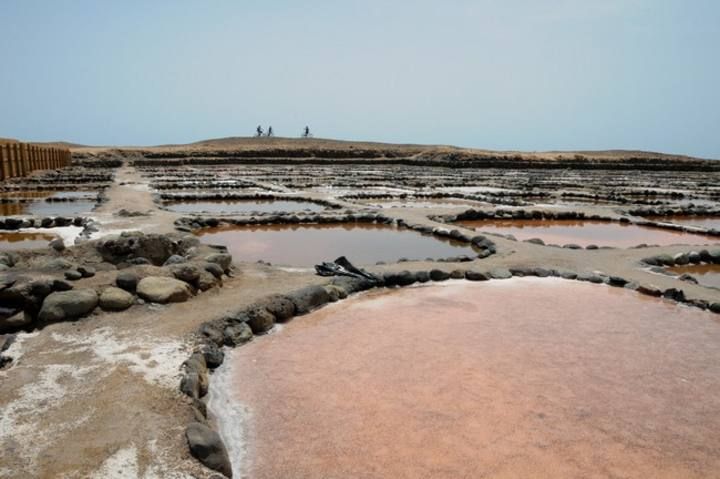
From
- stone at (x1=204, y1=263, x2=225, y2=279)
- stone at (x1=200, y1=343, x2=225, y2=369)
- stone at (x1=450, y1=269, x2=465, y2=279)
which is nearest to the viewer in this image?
stone at (x1=200, y1=343, x2=225, y2=369)

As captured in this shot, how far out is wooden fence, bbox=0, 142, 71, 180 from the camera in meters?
29.3

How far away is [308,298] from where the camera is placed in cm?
738

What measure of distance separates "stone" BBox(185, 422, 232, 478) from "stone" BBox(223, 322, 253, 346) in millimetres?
2169

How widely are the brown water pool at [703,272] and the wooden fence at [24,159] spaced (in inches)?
1138

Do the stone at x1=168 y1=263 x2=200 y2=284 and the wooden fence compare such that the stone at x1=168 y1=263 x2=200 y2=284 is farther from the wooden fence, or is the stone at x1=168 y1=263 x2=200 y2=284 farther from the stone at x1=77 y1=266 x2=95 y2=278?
the wooden fence

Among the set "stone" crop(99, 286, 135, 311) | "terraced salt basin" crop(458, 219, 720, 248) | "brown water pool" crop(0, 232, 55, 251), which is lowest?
"brown water pool" crop(0, 232, 55, 251)

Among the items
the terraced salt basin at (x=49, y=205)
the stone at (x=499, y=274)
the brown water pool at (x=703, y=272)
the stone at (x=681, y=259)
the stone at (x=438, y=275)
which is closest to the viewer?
the stone at (x=438, y=275)

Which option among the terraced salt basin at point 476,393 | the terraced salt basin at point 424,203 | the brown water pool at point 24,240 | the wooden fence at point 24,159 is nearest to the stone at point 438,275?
the terraced salt basin at point 476,393

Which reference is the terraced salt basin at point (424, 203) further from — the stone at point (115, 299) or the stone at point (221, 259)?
the stone at point (115, 299)

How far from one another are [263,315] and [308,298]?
0.88 m

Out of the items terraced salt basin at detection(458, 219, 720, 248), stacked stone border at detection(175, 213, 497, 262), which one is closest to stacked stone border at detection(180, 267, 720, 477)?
stacked stone border at detection(175, 213, 497, 262)

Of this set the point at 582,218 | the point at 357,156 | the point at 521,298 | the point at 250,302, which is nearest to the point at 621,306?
the point at 521,298

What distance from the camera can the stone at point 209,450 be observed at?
3.73 metres

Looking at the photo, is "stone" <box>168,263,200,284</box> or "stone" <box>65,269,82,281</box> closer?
"stone" <box>65,269,82,281</box>
